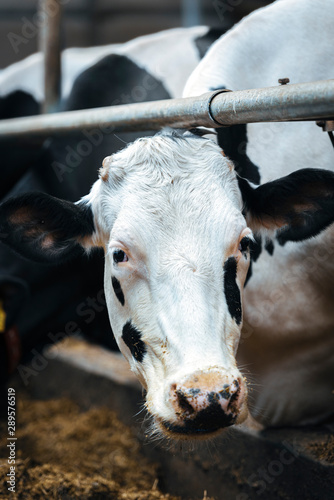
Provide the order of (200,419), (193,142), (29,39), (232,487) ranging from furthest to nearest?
(29,39) < (232,487) < (193,142) < (200,419)

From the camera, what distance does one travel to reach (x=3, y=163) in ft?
12.1

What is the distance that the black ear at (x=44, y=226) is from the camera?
1.79m

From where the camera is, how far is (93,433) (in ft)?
10.2

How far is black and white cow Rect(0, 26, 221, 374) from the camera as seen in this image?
2895 millimetres

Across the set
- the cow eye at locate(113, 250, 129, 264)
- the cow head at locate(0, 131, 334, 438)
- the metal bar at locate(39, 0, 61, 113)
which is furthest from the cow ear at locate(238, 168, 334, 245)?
the metal bar at locate(39, 0, 61, 113)

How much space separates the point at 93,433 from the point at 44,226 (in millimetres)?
1681

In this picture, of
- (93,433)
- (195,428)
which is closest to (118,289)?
(195,428)

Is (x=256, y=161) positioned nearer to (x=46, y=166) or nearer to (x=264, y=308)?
(x=264, y=308)

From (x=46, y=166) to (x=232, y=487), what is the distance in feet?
6.61

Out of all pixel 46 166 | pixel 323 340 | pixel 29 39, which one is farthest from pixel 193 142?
pixel 29 39

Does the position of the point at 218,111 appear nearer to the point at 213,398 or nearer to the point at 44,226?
the point at 44,226

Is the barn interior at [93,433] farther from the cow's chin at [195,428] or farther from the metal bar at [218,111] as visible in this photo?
the metal bar at [218,111]

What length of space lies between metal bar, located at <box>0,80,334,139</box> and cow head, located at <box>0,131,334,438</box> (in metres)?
0.09

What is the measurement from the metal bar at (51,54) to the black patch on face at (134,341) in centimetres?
189
